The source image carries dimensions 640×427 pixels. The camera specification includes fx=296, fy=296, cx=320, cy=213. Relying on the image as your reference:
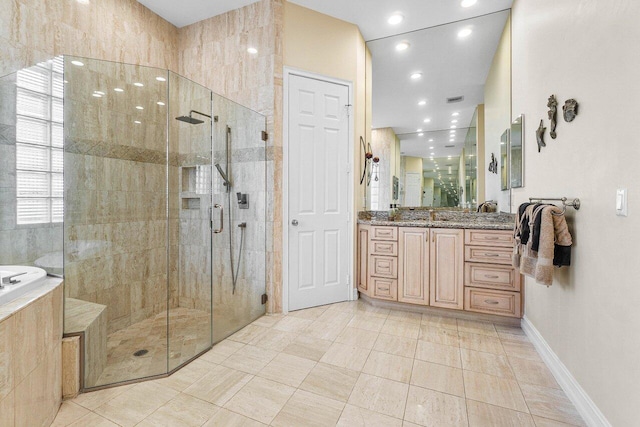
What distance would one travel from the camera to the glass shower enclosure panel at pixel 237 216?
255cm

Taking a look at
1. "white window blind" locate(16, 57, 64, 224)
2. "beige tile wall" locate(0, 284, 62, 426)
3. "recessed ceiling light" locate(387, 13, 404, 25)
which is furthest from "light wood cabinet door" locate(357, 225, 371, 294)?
"white window blind" locate(16, 57, 64, 224)

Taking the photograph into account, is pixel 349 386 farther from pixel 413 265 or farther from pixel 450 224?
pixel 450 224

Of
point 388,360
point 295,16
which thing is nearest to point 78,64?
point 295,16

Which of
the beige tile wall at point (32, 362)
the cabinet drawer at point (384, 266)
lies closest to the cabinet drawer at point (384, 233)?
the cabinet drawer at point (384, 266)

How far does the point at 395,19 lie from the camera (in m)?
3.04

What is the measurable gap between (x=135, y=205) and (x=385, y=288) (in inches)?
96.4

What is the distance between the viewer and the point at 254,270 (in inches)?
114

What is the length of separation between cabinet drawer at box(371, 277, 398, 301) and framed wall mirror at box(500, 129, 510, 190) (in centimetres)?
141

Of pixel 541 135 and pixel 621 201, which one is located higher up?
pixel 541 135

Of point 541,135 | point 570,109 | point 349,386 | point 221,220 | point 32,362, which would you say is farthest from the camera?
point 221,220

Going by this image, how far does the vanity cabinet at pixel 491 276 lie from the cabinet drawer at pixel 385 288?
64cm

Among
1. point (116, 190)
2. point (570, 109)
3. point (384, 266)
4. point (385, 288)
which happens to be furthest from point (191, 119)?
point (570, 109)

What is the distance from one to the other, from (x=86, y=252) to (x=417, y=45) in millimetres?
3714

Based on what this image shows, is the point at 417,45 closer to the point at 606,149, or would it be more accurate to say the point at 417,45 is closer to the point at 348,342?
the point at 606,149
